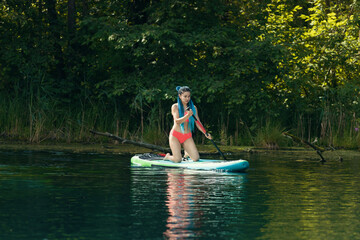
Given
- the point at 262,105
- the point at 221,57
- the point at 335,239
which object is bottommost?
the point at 335,239

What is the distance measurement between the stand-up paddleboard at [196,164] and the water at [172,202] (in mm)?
192

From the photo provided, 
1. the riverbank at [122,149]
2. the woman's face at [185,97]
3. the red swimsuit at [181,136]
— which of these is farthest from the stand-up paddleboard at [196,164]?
the riverbank at [122,149]

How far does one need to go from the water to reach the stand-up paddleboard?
0.63 feet

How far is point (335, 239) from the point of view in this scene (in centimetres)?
649

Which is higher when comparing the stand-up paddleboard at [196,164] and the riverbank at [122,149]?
the riverbank at [122,149]

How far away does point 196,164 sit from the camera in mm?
13812

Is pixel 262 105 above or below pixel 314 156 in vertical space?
above

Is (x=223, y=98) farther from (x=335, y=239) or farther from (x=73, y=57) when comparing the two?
(x=335, y=239)

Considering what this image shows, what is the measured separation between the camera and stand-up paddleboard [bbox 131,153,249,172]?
42.6ft

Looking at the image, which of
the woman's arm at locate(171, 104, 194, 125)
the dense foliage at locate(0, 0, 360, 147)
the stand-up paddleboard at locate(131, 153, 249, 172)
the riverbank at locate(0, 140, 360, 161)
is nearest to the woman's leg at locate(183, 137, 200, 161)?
the stand-up paddleboard at locate(131, 153, 249, 172)

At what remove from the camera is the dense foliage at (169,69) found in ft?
67.5

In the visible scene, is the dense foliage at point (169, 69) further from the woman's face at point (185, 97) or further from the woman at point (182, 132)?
the woman's face at point (185, 97)

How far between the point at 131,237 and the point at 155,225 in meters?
0.69

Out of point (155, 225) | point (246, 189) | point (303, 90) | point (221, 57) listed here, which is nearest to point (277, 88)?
point (303, 90)
